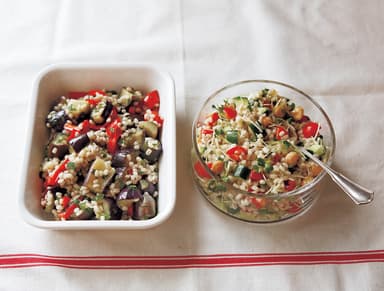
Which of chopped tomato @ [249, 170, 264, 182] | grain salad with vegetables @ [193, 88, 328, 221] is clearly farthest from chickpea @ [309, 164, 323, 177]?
chopped tomato @ [249, 170, 264, 182]

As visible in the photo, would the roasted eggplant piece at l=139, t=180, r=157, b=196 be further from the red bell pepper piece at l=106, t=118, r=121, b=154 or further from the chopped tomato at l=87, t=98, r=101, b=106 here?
the chopped tomato at l=87, t=98, r=101, b=106

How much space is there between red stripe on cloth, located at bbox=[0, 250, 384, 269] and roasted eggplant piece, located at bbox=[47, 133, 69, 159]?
0.75ft

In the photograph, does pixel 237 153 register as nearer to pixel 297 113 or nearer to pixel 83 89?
pixel 297 113

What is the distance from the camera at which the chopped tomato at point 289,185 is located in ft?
3.59

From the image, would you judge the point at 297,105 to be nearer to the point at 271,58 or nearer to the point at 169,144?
the point at 271,58

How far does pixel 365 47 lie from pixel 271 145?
584mm

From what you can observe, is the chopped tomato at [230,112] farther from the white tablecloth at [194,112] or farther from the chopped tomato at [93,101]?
the chopped tomato at [93,101]

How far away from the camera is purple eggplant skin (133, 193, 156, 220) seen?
111 cm

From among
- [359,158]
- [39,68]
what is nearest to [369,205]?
[359,158]

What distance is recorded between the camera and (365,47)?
4.97 ft

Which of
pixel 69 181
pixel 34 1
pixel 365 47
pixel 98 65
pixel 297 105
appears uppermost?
pixel 34 1

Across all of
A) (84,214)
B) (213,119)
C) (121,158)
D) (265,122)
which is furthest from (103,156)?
(265,122)

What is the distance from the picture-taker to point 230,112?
120 centimetres

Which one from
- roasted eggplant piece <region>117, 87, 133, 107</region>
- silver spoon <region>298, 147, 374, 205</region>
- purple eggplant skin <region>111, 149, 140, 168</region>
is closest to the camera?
silver spoon <region>298, 147, 374, 205</region>
